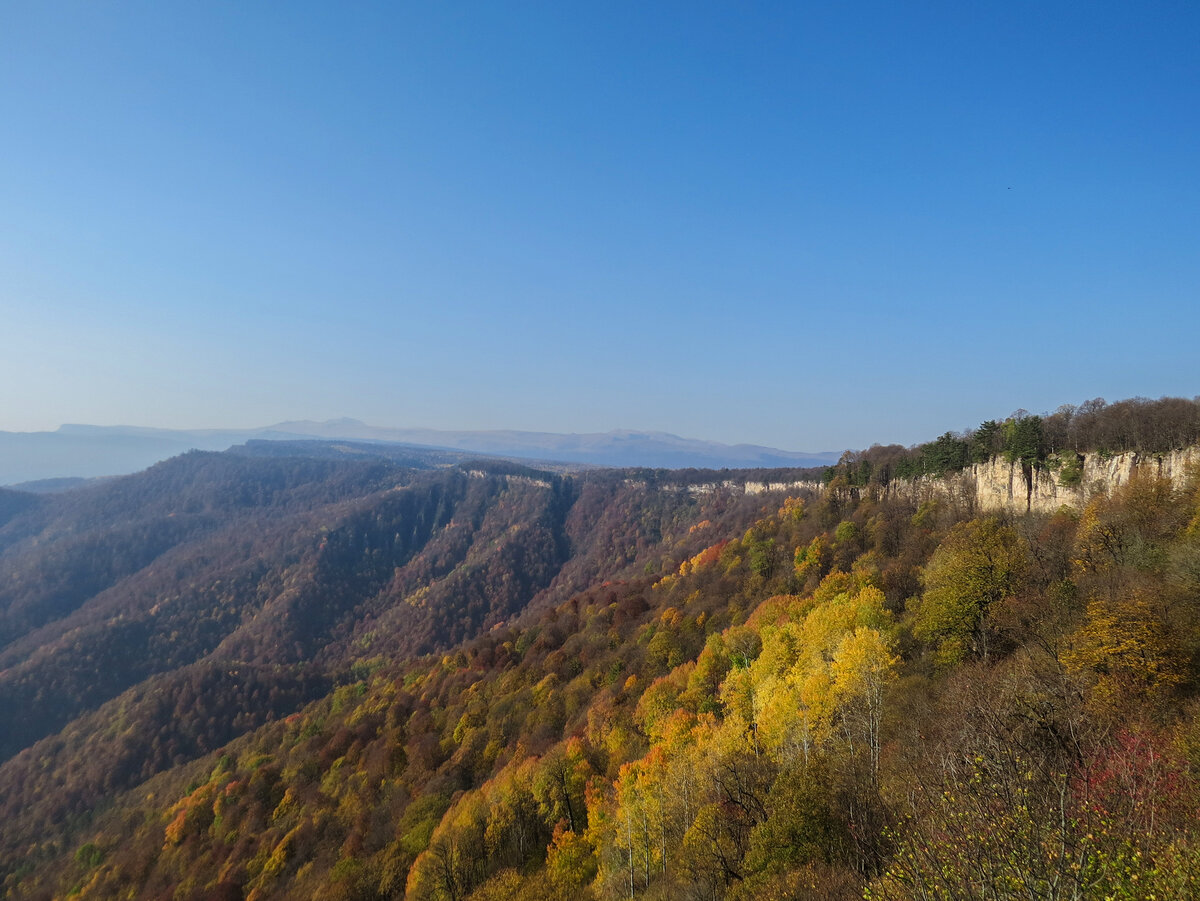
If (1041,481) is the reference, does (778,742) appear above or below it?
below

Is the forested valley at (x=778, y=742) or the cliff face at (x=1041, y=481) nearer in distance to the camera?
the forested valley at (x=778, y=742)

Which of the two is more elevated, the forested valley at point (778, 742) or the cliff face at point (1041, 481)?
the cliff face at point (1041, 481)

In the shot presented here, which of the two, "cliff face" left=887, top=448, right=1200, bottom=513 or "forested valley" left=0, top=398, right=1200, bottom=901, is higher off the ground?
"cliff face" left=887, top=448, right=1200, bottom=513

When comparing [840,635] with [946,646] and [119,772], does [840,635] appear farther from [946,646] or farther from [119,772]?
[119,772]

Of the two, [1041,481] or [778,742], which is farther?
[1041,481]

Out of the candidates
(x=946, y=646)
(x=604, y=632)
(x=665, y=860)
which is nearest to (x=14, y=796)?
(x=604, y=632)
